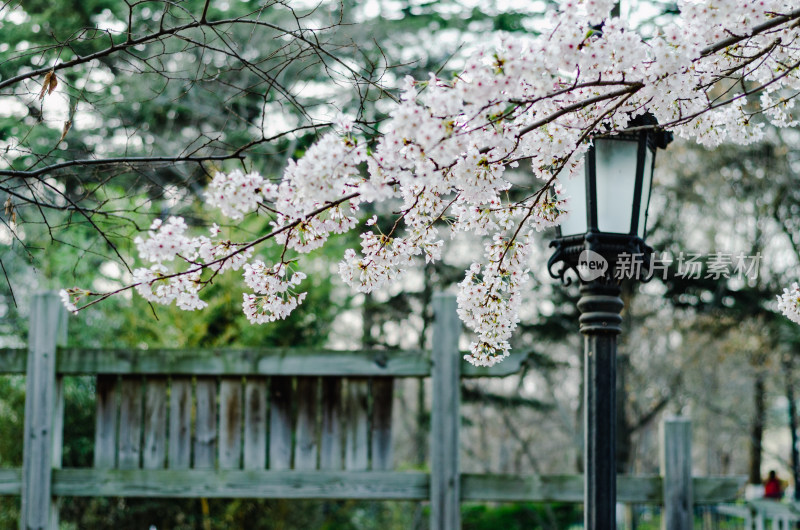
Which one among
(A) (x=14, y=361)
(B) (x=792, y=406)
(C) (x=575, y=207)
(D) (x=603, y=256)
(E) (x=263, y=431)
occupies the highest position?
(C) (x=575, y=207)

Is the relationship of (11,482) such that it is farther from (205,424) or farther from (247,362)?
(247,362)

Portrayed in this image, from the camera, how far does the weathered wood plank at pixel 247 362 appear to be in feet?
12.8

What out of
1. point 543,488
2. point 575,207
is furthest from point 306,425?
point 575,207

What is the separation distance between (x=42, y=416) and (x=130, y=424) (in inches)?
18.2

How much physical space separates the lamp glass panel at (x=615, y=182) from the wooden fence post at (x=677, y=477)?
5.66ft

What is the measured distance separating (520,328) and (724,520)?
3518 mm

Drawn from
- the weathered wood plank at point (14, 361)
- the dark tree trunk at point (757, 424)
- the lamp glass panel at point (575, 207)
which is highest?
the lamp glass panel at point (575, 207)

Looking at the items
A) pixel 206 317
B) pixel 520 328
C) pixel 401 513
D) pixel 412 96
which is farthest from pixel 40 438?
pixel 520 328

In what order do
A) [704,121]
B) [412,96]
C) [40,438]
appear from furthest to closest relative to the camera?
[40,438] < [704,121] < [412,96]

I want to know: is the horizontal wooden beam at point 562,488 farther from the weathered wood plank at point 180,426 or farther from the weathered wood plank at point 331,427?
the weathered wood plank at point 180,426

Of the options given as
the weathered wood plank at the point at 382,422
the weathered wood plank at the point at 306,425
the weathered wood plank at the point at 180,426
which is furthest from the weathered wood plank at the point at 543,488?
the weathered wood plank at the point at 180,426

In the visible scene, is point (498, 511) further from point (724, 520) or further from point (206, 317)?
point (206, 317)

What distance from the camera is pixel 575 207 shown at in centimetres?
249

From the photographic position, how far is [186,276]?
7.19 feet
